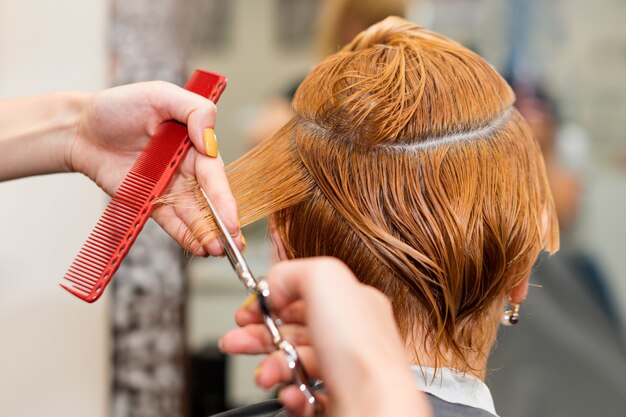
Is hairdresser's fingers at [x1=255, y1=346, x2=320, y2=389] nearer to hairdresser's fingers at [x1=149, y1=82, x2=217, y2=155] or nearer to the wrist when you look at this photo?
hairdresser's fingers at [x1=149, y1=82, x2=217, y2=155]

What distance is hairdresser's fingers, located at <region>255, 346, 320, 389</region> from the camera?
668mm

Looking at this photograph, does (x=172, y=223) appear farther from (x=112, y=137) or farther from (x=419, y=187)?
(x=419, y=187)

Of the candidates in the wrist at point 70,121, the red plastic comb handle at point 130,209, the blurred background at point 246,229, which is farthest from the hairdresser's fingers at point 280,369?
the blurred background at point 246,229

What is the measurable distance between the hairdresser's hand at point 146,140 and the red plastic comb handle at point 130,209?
0.09 ft

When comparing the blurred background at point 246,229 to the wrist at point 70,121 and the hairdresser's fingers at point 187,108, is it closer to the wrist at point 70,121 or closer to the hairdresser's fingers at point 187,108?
the wrist at point 70,121

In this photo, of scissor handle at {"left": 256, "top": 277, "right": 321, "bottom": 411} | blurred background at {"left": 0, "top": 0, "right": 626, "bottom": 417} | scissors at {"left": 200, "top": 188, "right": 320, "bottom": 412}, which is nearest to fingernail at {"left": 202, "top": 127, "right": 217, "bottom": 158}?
scissors at {"left": 200, "top": 188, "right": 320, "bottom": 412}

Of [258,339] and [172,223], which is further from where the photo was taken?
[172,223]

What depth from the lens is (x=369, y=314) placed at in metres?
0.61

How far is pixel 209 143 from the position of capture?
1000 mm

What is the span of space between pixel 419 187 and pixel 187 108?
0.36 m

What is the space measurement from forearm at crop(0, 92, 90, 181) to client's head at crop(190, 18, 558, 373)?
41 cm

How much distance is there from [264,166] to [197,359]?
1.45 m

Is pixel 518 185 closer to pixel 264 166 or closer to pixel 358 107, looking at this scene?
pixel 358 107

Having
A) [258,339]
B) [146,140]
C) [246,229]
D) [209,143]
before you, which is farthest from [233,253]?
[246,229]
